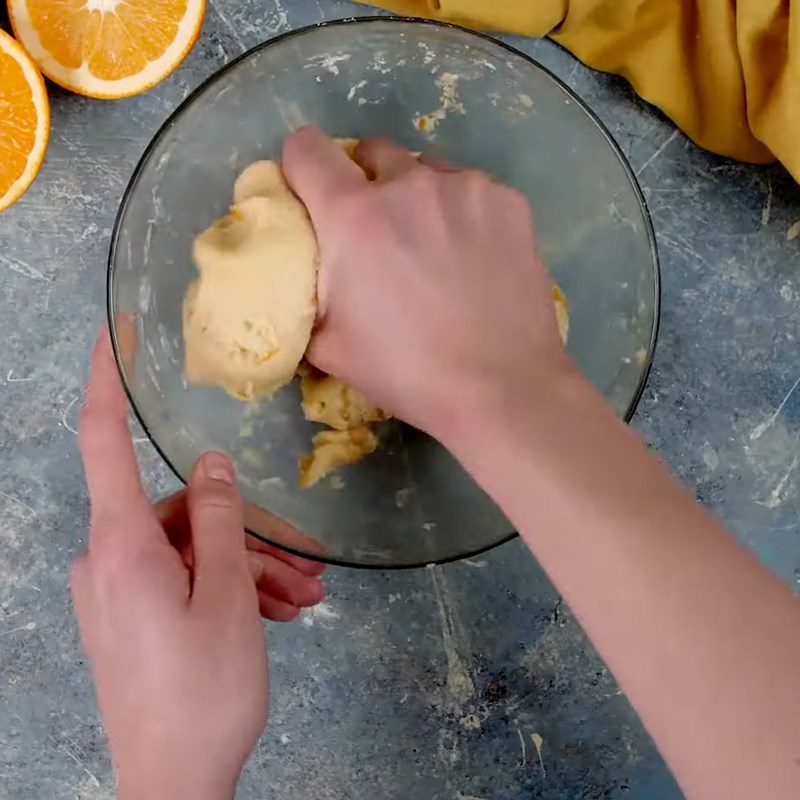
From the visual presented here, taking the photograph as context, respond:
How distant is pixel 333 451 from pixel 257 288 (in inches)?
5.8

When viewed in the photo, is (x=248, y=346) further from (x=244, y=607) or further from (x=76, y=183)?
(x=76, y=183)

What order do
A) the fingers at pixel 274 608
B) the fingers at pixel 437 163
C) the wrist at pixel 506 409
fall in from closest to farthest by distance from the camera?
the wrist at pixel 506 409 < the fingers at pixel 437 163 < the fingers at pixel 274 608

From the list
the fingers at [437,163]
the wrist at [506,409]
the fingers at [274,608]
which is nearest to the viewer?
the wrist at [506,409]

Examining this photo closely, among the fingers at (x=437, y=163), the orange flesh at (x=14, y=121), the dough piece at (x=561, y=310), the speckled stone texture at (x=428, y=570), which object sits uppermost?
the fingers at (x=437, y=163)

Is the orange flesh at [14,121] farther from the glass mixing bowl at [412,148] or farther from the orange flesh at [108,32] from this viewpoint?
the glass mixing bowl at [412,148]

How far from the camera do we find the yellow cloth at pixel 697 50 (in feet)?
2.31

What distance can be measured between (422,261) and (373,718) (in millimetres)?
461

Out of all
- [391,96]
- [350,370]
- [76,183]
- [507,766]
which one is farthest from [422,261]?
[507,766]

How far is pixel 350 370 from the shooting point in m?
0.57

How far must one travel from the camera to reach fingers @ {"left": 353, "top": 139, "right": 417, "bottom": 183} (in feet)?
1.87

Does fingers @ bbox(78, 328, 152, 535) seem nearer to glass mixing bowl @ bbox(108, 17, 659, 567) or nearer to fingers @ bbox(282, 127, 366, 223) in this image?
glass mixing bowl @ bbox(108, 17, 659, 567)

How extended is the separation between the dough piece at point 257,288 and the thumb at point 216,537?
82mm

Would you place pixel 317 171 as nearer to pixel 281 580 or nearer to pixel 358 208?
pixel 358 208

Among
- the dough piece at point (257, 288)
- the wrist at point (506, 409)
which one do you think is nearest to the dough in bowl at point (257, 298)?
the dough piece at point (257, 288)
